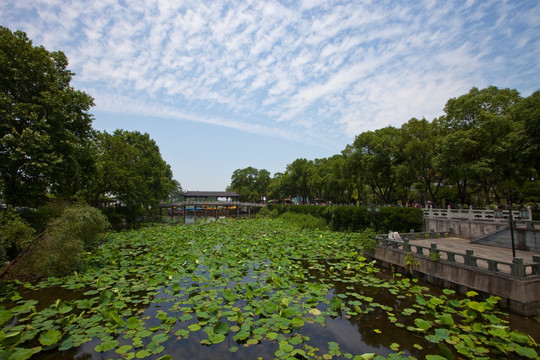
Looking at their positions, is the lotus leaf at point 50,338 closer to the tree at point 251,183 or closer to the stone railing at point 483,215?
the stone railing at point 483,215

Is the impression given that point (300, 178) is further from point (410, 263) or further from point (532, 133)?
point (410, 263)

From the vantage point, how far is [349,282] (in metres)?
8.80

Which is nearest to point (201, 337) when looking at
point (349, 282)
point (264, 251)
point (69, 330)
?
point (69, 330)

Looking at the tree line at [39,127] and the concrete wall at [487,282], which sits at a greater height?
the tree line at [39,127]

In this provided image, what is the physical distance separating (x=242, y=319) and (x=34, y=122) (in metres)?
12.7

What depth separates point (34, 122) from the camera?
11500 mm

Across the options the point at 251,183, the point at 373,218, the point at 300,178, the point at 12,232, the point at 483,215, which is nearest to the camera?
the point at 12,232

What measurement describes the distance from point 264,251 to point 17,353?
9.56 metres

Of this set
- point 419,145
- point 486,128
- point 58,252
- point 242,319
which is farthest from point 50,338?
point 419,145

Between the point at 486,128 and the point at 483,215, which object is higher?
the point at 486,128

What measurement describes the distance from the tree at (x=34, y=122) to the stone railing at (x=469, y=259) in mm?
15006

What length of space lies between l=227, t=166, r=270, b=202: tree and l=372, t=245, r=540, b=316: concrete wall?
66.9 metres

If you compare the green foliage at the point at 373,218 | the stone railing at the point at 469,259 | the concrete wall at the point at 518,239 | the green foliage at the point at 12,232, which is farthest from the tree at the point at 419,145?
the green foliage at the point at 12,232

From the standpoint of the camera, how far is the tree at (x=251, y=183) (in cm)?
7588
